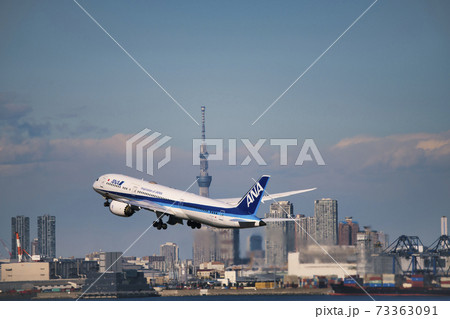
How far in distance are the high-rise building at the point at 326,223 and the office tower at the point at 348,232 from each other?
100 cm

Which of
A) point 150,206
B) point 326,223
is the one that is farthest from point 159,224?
point 326,223

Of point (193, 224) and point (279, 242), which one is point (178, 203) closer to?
point (193, 224)

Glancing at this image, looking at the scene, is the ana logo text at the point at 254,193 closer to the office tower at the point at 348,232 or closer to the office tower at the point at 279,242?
the office tower at the point at 279,242

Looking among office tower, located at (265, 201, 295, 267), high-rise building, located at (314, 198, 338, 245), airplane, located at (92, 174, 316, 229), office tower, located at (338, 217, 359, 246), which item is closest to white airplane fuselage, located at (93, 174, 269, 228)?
airplane, located at (92, 174, 316, 229)

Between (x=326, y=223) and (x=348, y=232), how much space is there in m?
4.94

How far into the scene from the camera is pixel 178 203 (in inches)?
4203

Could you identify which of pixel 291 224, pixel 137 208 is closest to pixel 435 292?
pixel 291 224

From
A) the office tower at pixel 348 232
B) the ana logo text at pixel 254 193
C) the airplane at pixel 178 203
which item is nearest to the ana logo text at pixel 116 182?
the airplane at pixel 178 203

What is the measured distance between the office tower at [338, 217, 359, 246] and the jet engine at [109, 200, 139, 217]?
35.9 metres

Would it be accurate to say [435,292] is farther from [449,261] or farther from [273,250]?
[273,250]

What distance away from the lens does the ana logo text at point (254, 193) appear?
101 metres

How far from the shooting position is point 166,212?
108000mm
